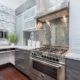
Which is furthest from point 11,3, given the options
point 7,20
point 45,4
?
point 45,4

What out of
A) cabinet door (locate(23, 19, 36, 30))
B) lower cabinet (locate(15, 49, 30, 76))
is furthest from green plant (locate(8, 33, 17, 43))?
lower cabinet (locate(15, 49, 30, 76))

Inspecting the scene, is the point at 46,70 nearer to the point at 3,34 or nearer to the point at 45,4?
the point at 45,4

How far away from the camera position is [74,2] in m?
1.27

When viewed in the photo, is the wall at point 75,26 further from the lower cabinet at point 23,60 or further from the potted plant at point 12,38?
the potted plant at point 12,38

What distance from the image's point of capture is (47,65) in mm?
1413

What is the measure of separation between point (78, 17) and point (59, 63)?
85 cm

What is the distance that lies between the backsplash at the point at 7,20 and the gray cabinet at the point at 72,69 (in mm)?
2585

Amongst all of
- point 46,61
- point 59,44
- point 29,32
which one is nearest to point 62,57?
point 46,61

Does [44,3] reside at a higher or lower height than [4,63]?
higher

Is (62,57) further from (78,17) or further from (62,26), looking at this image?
(62,26)

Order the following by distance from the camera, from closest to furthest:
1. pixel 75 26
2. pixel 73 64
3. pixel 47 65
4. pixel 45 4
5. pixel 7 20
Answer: pixel 73 64 < pixel 75 26 < pixel 47 65 < pixel 45 4 < pixel 7 20

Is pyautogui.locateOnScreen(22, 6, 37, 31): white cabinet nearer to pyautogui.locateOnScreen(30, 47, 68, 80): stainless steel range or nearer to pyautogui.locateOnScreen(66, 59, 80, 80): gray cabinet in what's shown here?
pyautogui.locateOnScreen(30, 47, 68, 80): stainless steel range

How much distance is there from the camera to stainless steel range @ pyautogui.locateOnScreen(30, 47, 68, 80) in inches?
48.6

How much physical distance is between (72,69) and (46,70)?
53 centimetres
